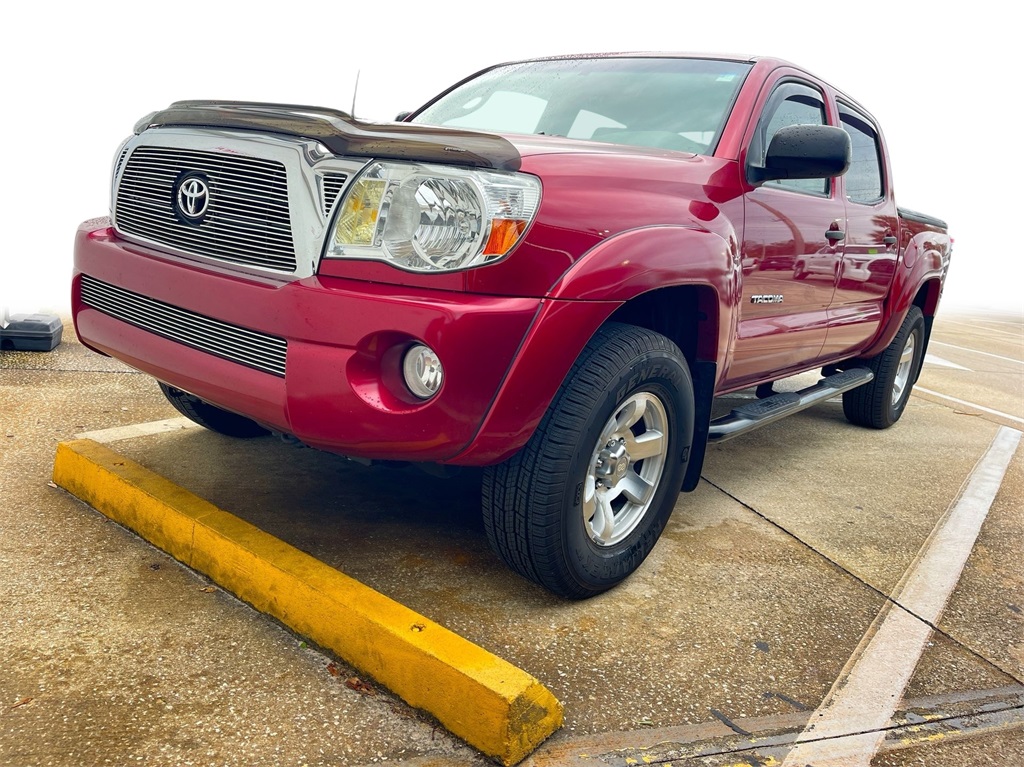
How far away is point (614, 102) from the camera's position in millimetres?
3318

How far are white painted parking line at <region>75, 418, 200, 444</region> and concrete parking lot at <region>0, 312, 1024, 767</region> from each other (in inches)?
0.8

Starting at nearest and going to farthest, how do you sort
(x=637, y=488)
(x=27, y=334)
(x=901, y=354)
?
(x=637, y=488)
(x=27, y=334)
(x=901, y=354)

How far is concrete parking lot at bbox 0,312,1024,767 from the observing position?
6.24 ft

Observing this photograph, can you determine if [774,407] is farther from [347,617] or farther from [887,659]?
[347,617]

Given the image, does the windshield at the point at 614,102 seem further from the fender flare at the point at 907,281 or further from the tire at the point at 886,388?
the tire at the point at 886,388

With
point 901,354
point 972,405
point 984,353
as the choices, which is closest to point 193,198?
point 901,354

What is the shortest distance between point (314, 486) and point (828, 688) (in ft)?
6.22

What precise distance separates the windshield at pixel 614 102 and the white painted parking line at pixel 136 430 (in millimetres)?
1721

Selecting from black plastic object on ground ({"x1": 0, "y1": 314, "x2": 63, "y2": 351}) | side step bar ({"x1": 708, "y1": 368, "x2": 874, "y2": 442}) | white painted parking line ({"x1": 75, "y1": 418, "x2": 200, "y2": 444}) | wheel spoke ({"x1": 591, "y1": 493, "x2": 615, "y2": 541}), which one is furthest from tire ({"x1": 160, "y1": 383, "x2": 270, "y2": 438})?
black plastic object on ground ({"x1": 0, "y1": 314, "x2": 63, "y2": 351})

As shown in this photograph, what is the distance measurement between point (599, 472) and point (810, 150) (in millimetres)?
1329

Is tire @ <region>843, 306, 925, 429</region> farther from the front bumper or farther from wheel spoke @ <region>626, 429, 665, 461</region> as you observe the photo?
the front bumper

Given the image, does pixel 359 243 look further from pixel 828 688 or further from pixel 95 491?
pixel 828 688

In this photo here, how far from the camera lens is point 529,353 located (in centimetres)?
211

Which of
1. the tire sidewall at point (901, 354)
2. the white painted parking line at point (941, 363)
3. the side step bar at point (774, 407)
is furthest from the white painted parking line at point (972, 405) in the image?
the side step bar at point (774, 407)
